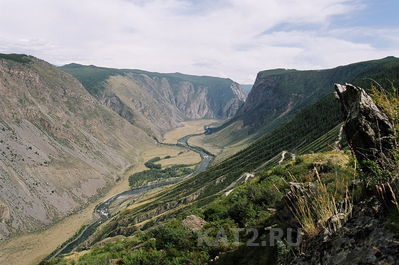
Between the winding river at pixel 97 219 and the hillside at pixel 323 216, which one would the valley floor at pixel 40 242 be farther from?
the hillside at pixel 323 216

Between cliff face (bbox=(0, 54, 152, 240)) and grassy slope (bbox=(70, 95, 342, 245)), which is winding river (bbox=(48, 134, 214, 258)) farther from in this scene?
cliff face (bbox=(0, 54, 152, 240))

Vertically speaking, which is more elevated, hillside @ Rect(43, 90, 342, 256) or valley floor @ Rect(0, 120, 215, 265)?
hillside @ Rect(43, 90, 342, 256)

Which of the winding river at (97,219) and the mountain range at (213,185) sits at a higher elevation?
the mountain range at (213,185)

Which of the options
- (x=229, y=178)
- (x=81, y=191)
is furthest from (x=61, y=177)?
(x=229, y=178)

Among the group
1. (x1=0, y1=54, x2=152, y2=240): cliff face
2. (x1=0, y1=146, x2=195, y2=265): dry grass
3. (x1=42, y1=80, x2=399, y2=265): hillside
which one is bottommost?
(x1=0, y1=146, x2=195, y2=265): dry grass

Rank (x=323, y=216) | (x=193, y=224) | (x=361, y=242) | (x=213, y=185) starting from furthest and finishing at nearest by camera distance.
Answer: (x=213, y=185), (x=193, y=224), (x=323, y=216), (x=361, y=242)

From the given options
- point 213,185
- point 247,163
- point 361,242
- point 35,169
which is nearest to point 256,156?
point 247,163

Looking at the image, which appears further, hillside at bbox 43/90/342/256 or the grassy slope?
the grassy slope

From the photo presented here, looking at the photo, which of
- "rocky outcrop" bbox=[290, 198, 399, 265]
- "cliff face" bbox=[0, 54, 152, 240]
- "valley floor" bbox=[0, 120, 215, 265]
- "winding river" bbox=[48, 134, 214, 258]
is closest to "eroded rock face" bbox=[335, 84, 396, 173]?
"rocky outcrop" bbox=[290, 198, 399, 265]

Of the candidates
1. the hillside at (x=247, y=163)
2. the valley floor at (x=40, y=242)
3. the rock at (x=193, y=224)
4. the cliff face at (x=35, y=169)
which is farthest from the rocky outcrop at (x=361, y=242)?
the cliff face at (x=35, y=169)

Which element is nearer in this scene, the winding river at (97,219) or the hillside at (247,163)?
the hillside at (247,163)

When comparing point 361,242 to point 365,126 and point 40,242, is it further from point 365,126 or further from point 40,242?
point 40,242

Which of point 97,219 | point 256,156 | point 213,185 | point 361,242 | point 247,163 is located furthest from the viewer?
point 256,156
